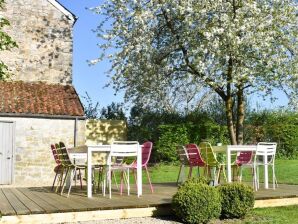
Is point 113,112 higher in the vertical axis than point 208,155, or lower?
higher

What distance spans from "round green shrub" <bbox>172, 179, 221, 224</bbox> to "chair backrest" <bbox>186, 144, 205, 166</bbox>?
7.57ft

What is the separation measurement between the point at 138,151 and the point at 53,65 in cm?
953

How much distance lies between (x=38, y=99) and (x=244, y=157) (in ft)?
27.1

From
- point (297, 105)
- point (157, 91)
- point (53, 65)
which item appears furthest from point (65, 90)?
point (297, 105)

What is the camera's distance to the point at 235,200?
723 cm

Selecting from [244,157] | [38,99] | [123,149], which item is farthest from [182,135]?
[123,149]

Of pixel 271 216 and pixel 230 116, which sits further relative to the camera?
pixel 230 116

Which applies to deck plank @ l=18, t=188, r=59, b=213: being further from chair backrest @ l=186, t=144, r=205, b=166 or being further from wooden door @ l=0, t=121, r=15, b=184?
wooden door @ l=0, t=121, r=15, b=184

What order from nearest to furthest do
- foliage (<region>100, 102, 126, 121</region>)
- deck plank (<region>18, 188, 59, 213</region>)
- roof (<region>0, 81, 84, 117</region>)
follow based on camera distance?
deck plank (<region>18, 188, 59, 213</region>) < roof (<region>0, 81, 84, 117</region>) < foliage (<region>100, 102, 126, 121</region>)

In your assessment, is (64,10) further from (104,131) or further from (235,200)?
(235,200)

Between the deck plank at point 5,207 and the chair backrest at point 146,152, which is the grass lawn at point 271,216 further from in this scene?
the deck plank at point 5,207

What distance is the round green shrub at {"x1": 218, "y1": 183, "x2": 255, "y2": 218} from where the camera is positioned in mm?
7234

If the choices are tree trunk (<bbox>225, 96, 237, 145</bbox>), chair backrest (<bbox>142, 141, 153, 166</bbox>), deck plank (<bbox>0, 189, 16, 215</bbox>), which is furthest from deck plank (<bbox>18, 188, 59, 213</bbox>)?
tree trunk (<bbox>225, 96, 237, 145</bbox>)

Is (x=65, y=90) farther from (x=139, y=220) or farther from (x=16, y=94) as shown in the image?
(x=139, y=220)
